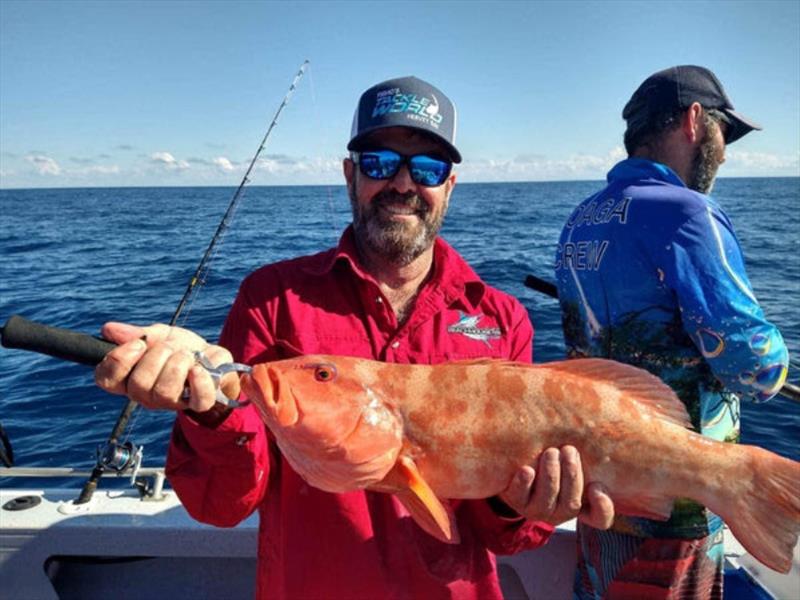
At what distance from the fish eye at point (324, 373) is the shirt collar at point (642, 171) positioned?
194 cm

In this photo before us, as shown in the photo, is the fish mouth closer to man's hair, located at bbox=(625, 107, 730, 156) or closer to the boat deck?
the boat deck

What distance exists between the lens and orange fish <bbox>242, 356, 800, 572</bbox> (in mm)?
2258

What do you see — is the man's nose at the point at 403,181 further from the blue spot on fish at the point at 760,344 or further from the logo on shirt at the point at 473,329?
the blue spot on fish at the point at 760,344

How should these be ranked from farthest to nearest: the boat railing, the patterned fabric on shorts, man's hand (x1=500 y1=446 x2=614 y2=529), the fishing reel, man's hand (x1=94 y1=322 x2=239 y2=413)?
1. the boat railing
2. the fishing reel
3. the patterned fabric on shorts
4. man's hand (x1=500 y1=446 x2=614 y2=529)
5. man's hand (x1=94 y1=322 x2=239 y2=413)

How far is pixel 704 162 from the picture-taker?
319cm

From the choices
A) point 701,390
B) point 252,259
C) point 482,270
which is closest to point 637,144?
point 701,390

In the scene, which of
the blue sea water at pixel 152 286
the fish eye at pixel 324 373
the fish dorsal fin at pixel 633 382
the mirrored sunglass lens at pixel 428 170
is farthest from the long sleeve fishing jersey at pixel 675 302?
the blue sea water at pixel 152 286

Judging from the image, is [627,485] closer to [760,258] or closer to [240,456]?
[240,456]

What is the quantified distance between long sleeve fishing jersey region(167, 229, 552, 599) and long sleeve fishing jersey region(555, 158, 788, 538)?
516 mm

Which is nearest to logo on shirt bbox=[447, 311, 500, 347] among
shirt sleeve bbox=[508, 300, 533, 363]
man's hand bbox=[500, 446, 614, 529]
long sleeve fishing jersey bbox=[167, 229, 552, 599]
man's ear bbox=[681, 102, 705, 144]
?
long sleeve fishing jersey bbox=[167, 229, 552, 599]

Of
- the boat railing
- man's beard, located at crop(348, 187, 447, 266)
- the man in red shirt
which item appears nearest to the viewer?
the man in red shirt

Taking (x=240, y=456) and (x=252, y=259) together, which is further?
(x=252, y=259)

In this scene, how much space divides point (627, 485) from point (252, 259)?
19.8 metres

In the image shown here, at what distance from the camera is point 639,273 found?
288cm
